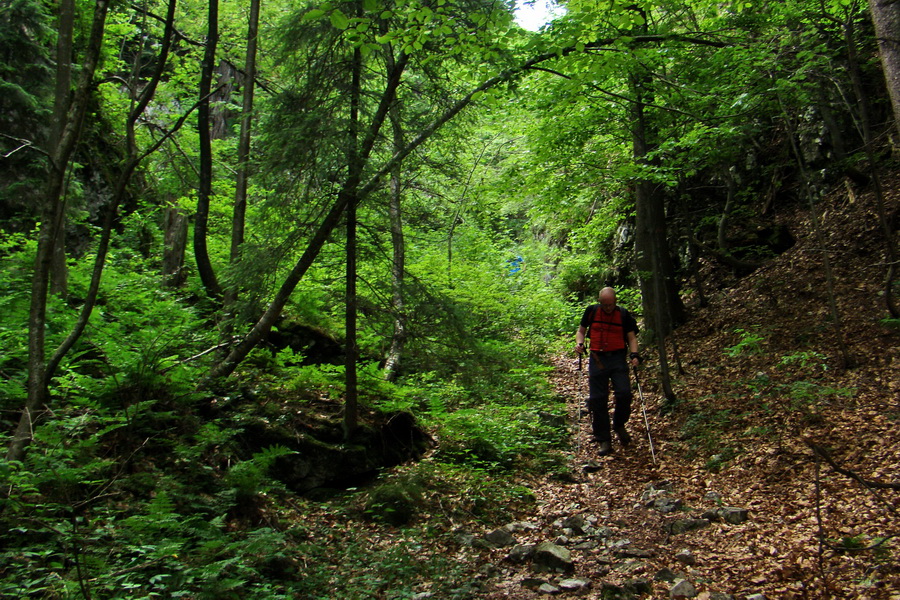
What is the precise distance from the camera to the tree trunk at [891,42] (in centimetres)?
409

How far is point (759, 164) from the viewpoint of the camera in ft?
40.8

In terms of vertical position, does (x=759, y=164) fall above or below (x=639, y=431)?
Answer: above

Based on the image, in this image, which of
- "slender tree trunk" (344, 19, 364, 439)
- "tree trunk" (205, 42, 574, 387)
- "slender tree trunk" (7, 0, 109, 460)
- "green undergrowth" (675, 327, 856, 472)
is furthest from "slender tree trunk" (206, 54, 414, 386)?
"green undergrowth" (675, 327, 856, 472)

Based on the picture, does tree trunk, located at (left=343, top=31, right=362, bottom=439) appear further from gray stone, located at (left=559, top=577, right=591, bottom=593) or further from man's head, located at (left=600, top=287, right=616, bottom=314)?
man's head, located at (left=600, top=287, right=616, bottom=314)

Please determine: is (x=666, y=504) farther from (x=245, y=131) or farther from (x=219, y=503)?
(x=245, y=131)

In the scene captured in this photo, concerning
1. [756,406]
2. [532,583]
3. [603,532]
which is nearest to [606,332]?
[756,406]

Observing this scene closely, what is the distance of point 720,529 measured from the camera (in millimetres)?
4754

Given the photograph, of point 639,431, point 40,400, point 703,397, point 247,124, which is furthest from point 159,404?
point 703,397

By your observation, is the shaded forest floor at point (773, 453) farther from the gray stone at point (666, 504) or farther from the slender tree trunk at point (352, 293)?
the slender tree trunk at point (352, 293)

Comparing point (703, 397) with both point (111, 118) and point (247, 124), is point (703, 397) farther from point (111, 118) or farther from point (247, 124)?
point (111, 118)

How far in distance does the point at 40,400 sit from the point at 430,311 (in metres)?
4.01

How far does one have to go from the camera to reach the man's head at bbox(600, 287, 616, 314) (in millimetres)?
7914

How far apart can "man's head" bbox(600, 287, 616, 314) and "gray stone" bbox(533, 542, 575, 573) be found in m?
4.11

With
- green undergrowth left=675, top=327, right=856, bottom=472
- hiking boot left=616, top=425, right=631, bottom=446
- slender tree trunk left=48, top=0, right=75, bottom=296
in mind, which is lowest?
hiking boot left=616, top=425, right=631, bottom=446
